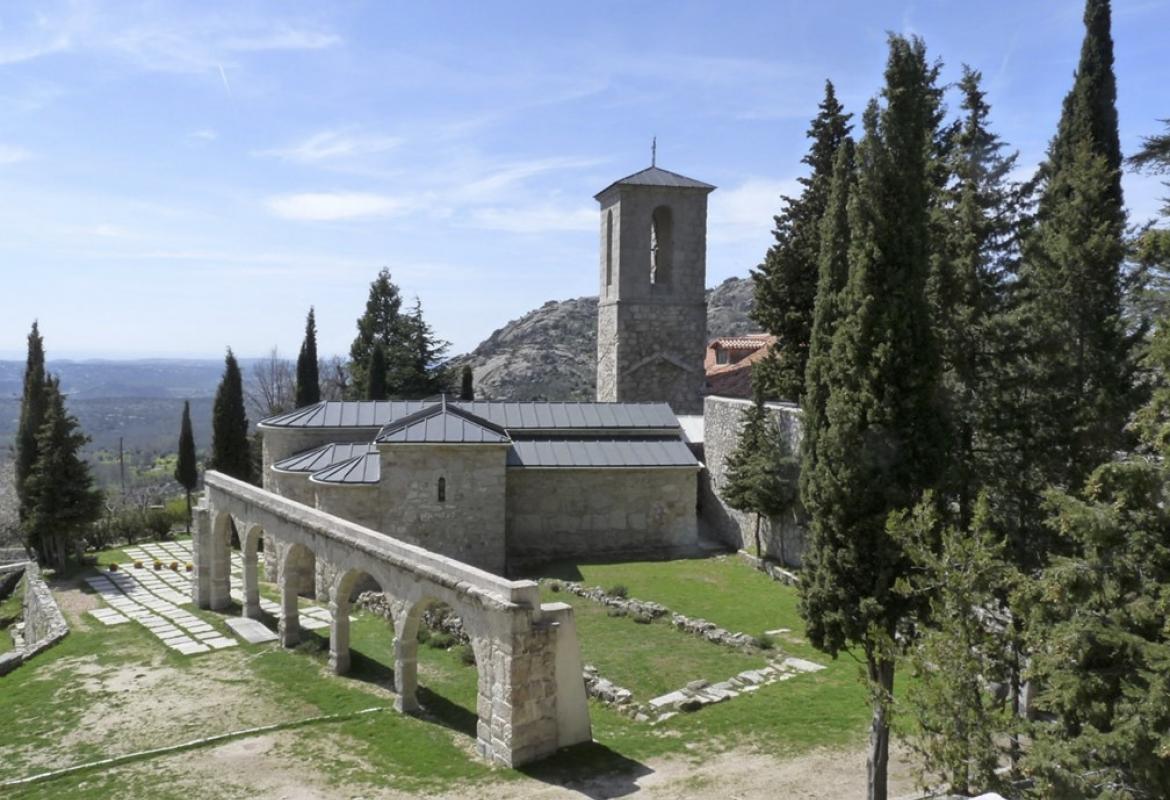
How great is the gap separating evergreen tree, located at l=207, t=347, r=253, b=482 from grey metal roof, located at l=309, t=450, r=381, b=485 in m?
12.9

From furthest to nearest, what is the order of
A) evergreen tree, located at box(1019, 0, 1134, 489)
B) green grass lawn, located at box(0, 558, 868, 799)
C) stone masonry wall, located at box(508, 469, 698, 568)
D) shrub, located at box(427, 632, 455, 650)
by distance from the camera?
1. stone masonry wall, located at box(508, 469, 698, 568)
2. shrub, located at box(427, 632, 455, 650)
3. evergreen tree, located at box(1019, 0, 1134, 489)
4. green grass lawn, located at box(0, 558, 868, 799)

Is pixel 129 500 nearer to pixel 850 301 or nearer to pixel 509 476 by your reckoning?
pixel 509 476

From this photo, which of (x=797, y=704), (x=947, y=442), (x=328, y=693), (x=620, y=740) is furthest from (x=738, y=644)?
(x=328, y=693)

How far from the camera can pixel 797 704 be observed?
1317 cm

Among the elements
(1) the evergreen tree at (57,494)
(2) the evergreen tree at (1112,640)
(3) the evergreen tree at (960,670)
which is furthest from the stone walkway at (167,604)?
(2) the evergreen tree at (1112,640)

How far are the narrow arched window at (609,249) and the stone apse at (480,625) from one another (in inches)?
599

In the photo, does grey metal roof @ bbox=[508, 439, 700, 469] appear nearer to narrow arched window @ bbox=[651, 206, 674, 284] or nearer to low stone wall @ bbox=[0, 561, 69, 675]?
narrow arched window @ bbox=[651, 206, 674, 284]

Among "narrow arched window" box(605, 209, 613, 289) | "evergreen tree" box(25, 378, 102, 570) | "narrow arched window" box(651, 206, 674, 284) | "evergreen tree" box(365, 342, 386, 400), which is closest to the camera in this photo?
"evergreen tree" box(25, 378, 102, 570)

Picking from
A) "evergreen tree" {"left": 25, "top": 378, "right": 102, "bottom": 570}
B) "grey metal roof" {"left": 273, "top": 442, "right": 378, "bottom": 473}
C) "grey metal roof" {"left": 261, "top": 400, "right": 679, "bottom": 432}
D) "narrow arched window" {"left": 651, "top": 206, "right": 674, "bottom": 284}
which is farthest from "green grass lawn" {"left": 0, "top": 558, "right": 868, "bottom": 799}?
"narrow arched window" {"left": 651, "top": 206, "right": 674, "bottom": 284}

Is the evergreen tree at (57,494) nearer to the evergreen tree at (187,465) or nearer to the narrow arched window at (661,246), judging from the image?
the evergreen tree at (187,465)

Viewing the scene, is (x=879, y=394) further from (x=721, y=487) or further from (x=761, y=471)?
(x=721, y=487)

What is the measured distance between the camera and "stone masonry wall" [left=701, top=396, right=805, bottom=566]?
20750 mm

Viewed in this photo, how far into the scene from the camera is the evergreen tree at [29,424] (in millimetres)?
29625

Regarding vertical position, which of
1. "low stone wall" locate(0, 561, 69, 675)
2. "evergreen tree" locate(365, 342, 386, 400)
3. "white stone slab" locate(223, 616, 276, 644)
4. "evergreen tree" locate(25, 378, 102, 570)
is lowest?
"low stone wall" locate(0, 561, 69, 675)
